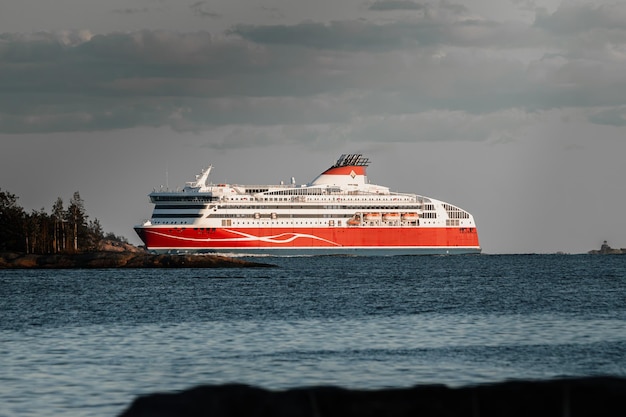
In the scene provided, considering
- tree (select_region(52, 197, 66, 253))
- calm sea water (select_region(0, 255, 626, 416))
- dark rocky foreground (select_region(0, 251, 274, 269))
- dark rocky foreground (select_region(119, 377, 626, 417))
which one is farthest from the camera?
tree (select_region(52, 197, 66, 253))

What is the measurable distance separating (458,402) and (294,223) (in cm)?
11436

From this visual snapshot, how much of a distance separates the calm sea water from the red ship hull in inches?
2629

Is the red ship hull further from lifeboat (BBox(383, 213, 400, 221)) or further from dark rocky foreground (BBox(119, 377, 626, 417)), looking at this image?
dark rocky foreground (BBox(119, 377, 626, 417))

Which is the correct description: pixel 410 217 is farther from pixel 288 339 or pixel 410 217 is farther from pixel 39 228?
pixel 288 339

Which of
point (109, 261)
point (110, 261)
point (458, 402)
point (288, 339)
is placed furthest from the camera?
point (110, 261)

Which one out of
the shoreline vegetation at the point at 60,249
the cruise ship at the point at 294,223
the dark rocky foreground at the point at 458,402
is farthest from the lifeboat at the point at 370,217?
the dark rocky foreground at the point at 458,402

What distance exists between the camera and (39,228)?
109938 mm

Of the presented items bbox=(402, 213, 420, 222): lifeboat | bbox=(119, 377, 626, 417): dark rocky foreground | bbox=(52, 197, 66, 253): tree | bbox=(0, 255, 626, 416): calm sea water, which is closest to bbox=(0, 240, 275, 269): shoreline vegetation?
bbox=(52, 197, 66, 253): tree

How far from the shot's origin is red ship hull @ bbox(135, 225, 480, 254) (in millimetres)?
118688

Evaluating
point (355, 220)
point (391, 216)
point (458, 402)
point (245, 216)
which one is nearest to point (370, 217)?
point (355, 220)

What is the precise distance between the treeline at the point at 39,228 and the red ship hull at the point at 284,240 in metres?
8.26

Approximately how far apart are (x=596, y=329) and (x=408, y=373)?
1193 cm

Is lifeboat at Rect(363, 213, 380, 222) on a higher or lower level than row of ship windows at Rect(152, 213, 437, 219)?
lower

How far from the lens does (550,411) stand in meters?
5.43
